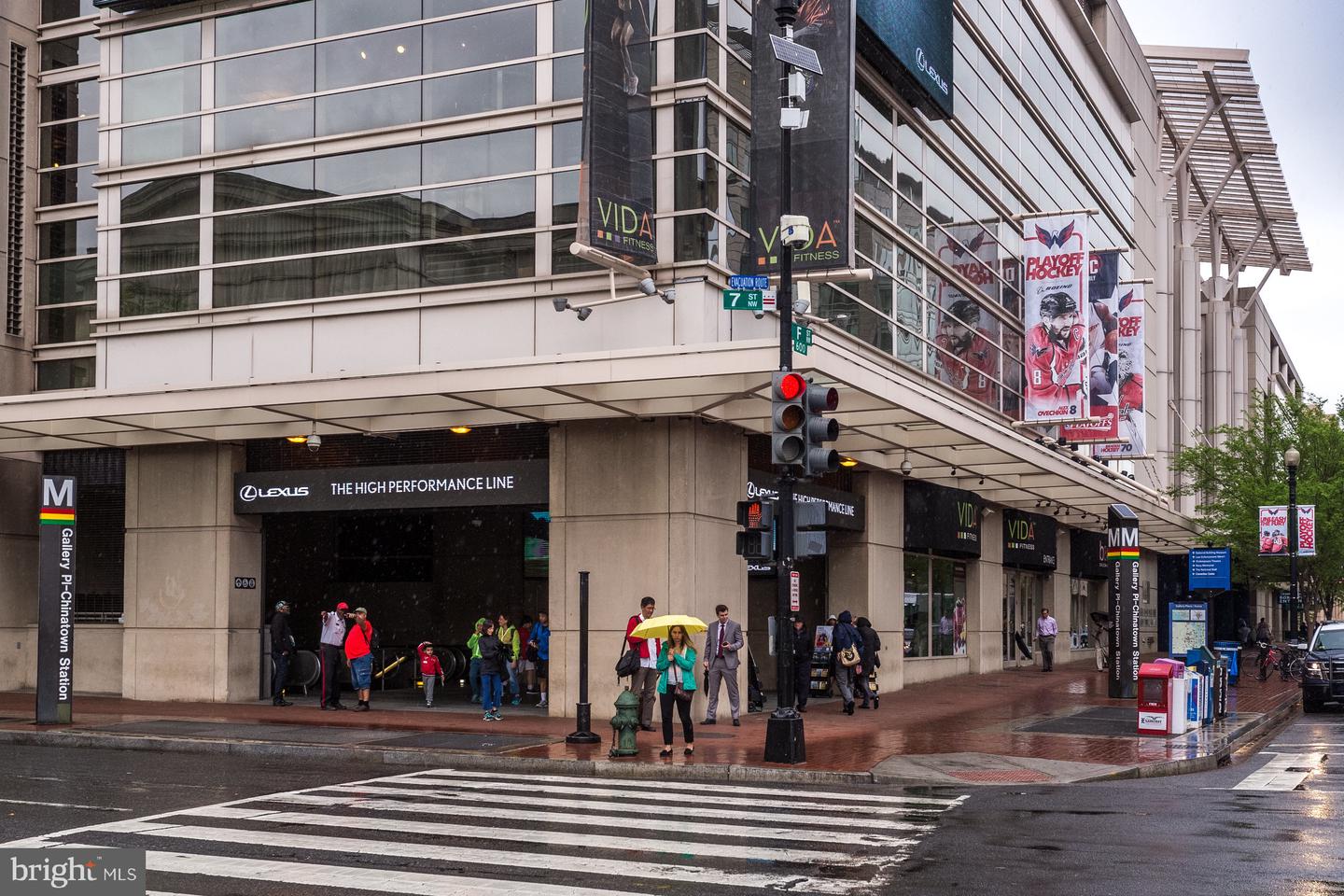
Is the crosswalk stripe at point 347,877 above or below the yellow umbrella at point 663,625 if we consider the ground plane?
below

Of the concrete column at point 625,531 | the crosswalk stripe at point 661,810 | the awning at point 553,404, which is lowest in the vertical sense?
the crosswalk stripe at point 661,810

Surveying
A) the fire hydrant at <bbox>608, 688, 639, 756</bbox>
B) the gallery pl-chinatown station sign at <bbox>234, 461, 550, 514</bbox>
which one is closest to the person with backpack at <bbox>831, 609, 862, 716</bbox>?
the gallery pl-chinatown station sign at <bbox>234, 461, 550, 514</bbox>

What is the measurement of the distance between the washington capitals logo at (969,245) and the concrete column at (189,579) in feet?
55.2

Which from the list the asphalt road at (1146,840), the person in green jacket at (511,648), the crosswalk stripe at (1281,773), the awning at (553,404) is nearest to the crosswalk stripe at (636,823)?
the asphalt road at (1146,840)

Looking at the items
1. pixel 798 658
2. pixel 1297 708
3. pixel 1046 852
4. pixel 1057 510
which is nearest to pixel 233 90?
pixel 798 658

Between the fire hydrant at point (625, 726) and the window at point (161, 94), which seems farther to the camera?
the window at point (161, 94)

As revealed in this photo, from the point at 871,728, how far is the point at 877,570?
25.9 feet

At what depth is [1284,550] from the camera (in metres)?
38.0

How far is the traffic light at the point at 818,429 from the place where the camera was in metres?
15.4

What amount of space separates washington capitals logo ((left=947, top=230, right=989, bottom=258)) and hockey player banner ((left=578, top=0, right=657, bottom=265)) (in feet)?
43.6

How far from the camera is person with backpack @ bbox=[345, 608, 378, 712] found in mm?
22781

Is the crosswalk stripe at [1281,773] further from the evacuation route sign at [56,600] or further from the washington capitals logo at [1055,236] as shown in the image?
the washington capitals logo at [1055,236]

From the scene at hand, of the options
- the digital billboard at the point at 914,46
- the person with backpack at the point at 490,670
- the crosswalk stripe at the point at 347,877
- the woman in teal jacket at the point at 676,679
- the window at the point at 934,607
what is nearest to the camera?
the crosswalk stripe at the point at 347,877

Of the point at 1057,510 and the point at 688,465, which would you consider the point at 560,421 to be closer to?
the point at 688,465
